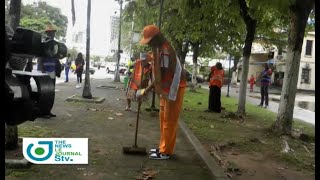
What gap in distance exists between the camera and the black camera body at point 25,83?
2307mm

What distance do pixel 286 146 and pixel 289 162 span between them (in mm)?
1114

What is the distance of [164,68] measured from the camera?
6000 millimetres

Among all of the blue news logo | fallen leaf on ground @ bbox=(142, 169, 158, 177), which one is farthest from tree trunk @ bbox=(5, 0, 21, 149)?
fallen leaf on ground @ bbox=(142, 169, 158, 177)

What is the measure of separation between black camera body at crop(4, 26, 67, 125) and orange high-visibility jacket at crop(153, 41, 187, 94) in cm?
324

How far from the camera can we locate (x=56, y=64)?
888 cm

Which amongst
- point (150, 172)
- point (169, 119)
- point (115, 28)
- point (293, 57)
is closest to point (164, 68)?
point (169, 119)

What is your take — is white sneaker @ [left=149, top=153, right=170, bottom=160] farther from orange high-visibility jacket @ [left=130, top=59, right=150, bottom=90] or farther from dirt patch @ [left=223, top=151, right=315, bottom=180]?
orange high-visibility jacket @ [left=130, top=59, right=150, bottom=90]

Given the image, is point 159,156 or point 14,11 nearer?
point 14,11

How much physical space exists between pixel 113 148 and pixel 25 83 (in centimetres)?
437

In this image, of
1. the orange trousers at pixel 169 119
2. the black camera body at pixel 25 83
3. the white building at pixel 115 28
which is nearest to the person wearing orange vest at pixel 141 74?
the orange trousers at pixel 169 119

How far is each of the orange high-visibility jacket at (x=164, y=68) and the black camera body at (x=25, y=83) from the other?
3.24 m

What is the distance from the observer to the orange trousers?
6.18m

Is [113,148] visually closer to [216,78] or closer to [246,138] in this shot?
[246,138]
